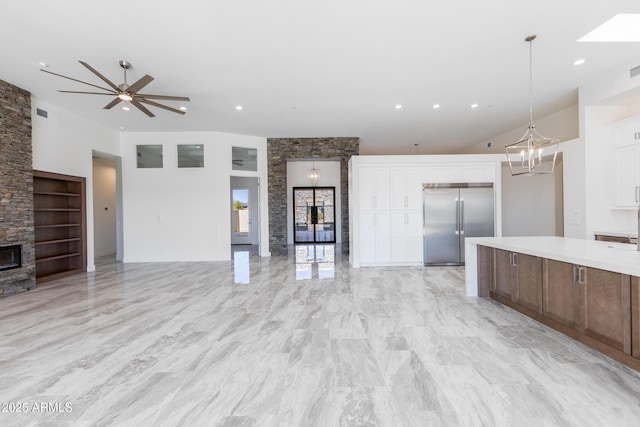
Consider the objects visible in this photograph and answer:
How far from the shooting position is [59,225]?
582 centimetres

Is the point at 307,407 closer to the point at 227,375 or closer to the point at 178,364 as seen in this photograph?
the point at 227,375

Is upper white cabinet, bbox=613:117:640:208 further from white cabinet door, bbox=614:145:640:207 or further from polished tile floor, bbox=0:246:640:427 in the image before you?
polished tile floor, bbox=0:246:640:427

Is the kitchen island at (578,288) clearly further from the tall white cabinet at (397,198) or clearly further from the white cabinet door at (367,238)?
the white cabinet door at (367,238)

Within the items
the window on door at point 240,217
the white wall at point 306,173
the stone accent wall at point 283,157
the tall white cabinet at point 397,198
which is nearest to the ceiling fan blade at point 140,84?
the tall white cabinet at point 397,198

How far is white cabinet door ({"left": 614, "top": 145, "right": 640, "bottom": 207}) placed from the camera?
457 centimetres

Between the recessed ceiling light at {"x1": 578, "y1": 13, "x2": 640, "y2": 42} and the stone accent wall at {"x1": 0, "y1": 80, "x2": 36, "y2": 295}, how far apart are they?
837cm

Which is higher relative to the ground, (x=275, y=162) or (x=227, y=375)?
(x=275, y=162)

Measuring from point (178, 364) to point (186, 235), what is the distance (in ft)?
18.7

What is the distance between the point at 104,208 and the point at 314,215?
6.83 meters

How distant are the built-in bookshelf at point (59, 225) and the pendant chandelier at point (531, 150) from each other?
311 inches

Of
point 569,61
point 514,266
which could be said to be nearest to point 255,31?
point 514,266

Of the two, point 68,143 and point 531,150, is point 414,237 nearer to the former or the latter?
point 531,150

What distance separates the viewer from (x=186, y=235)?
761cm

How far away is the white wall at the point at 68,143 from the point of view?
5.42m
